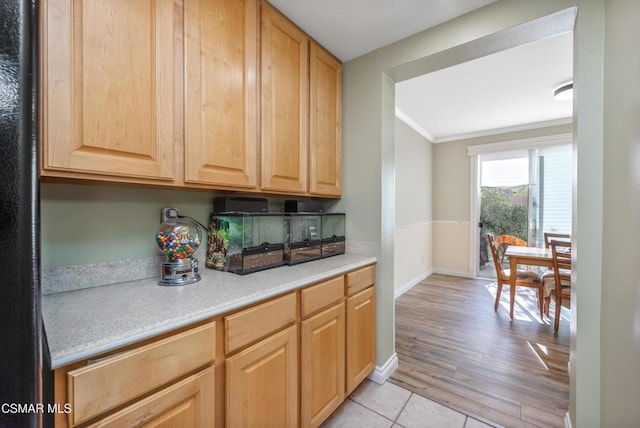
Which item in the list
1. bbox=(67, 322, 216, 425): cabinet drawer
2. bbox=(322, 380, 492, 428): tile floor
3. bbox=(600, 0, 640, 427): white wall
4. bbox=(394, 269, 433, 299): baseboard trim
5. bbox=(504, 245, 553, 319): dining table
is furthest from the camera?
bbox=(394, 269, 433, 299): baseboard trim

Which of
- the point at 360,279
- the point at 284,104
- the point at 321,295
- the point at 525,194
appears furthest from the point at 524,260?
the point at 284,104

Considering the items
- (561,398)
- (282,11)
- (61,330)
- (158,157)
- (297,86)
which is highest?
(282,11)

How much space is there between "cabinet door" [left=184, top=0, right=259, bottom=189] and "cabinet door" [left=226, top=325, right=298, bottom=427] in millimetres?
774

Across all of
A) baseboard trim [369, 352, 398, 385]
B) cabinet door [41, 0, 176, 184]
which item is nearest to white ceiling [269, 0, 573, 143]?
cabinet door [41, 0, 176, 184]

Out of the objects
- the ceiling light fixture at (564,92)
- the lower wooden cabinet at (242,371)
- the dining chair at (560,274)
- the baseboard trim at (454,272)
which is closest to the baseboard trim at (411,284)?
the baseboard trim at (454,272)

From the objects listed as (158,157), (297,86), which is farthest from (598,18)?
(158,157)

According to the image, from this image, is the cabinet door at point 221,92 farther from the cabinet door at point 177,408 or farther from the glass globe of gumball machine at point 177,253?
the cabinet door at point 177,408

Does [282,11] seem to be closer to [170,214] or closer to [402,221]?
[170,214]

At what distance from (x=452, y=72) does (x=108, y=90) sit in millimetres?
2749

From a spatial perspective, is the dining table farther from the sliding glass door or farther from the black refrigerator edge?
the black refrigerator edge

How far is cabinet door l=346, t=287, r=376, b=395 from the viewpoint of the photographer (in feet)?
5.30

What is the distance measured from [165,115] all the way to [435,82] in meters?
2.67

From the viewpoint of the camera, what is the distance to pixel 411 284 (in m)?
4.07

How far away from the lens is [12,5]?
0.29 meters
